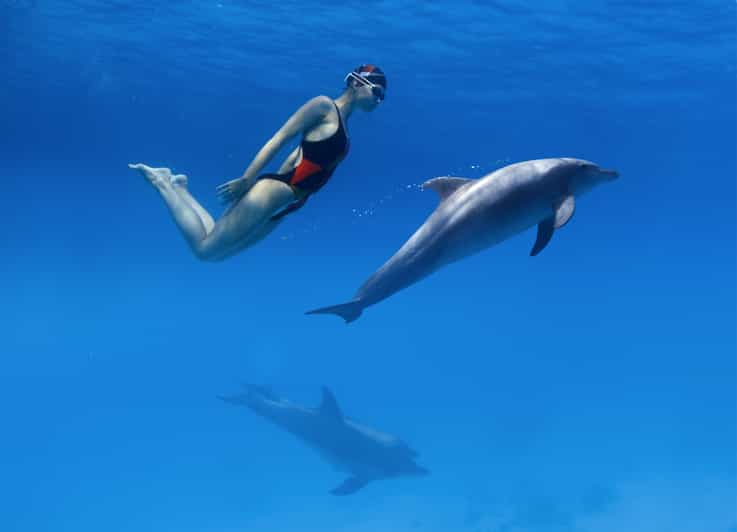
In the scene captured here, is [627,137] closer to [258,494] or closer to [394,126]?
[394,126]

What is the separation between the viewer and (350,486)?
15484 mm

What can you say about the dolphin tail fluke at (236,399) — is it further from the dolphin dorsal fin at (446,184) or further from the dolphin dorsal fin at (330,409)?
the dolphin dorsal fin at (446,184)

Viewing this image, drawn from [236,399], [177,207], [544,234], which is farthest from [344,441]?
[544,234]

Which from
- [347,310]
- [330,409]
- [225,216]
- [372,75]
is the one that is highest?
[330,409]

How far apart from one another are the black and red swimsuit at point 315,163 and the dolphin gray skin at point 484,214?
980mm

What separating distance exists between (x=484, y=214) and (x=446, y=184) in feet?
1.62

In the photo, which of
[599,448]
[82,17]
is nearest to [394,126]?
[82,17]

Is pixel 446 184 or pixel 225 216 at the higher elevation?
pixel 225 216

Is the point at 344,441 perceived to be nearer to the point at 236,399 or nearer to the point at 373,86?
the point at 236,399

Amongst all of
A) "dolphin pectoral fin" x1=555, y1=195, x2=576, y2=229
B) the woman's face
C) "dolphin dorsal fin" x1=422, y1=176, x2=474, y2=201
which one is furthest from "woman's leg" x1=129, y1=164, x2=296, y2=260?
"dolphin pectoral fin" x1=555, y1=195, x2=576, y2=229

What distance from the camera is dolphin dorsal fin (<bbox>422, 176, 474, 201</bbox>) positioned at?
19.1 ft

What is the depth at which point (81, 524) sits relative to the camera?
1767cm

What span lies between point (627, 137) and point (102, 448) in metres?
31.7

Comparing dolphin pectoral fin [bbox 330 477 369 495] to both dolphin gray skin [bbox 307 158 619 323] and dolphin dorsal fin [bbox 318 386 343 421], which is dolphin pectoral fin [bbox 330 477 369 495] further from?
dolphin gray skin [bbox 307 158 619 323]
